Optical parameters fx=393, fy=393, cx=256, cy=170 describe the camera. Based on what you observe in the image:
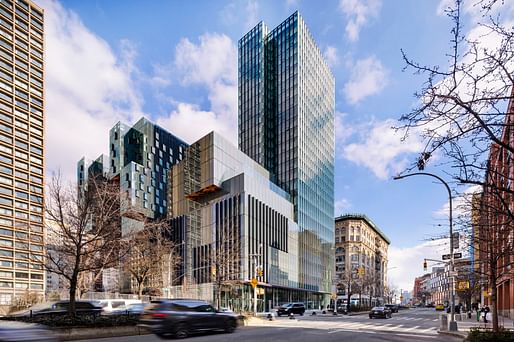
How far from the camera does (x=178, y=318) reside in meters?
16.4


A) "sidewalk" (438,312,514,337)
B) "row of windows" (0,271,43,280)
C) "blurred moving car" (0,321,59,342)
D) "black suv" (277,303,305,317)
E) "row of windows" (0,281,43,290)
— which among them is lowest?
"row of windows" (0,281,43,290)

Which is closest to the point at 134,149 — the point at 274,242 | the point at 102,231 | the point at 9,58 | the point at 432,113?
the point at 9,58

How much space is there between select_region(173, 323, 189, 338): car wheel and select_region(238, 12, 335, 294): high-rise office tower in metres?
62.1

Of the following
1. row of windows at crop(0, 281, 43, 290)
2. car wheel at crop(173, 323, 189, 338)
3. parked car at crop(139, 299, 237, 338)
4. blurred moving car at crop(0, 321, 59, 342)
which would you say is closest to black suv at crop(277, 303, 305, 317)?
parked car at crop(139, 299, 237, 338)

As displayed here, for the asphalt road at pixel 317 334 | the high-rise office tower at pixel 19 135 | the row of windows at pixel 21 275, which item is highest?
the high-rise office tower at pixel 19 135

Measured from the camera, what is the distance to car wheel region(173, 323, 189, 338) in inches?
643

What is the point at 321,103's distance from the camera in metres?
97.6

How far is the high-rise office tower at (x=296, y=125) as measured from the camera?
8244 cm

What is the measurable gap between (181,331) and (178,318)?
0.58 metres

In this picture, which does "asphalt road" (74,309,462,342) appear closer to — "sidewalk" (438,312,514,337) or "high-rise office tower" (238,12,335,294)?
"sidewalk" (438,312,514,337)

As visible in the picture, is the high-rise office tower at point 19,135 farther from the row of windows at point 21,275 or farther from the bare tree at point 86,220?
the bare tree at point 86,220

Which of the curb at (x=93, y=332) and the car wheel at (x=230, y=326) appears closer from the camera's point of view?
the curb at (x=93, y=332)

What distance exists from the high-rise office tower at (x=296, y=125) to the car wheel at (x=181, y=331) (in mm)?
62142

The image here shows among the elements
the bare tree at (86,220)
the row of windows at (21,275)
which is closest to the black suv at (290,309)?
the bare tree at (86,220)
